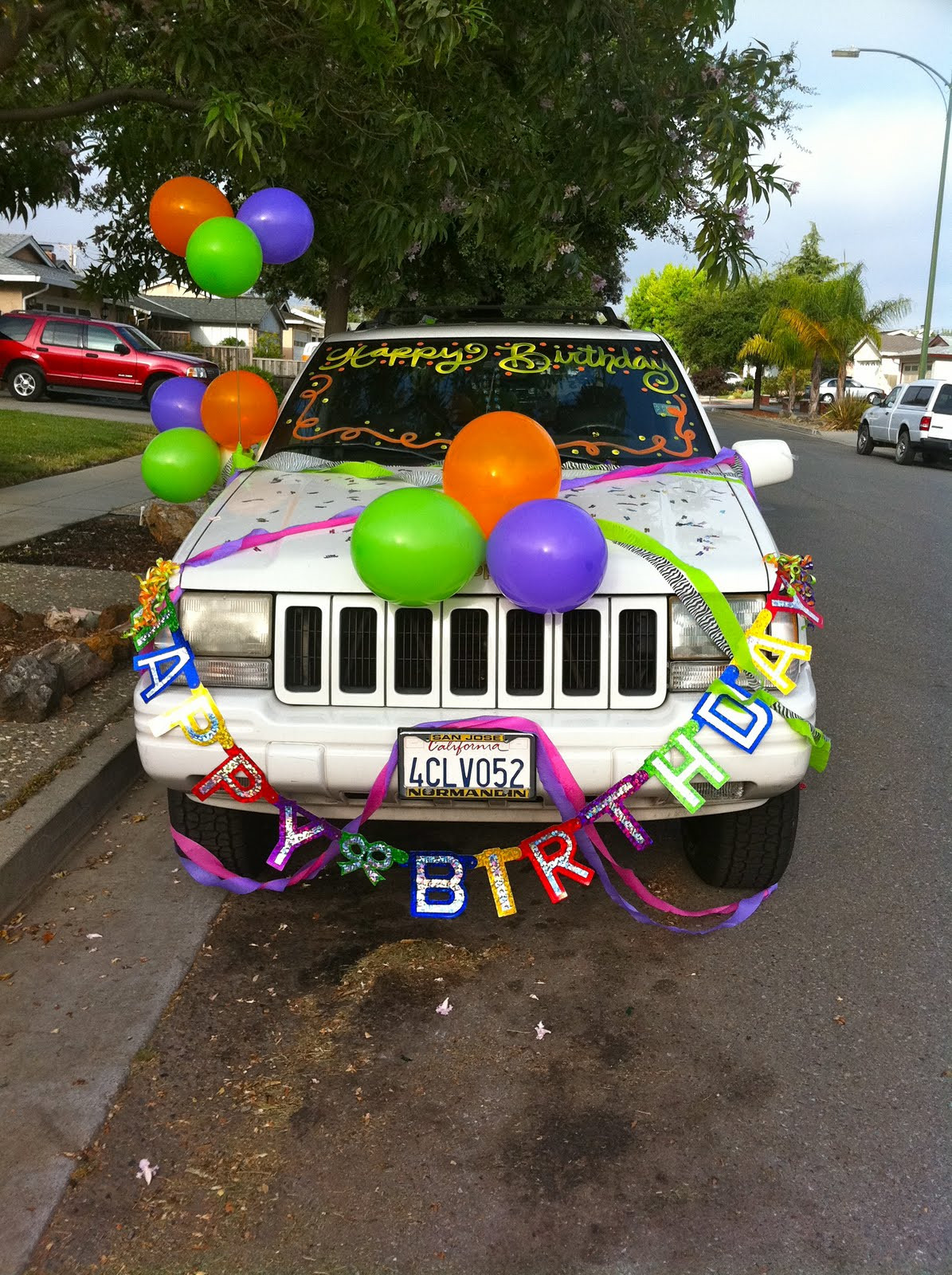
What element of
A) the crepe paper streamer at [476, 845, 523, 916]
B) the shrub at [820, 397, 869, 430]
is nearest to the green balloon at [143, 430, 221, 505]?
the crepe paper streamer at [476, 845, 523, 916]

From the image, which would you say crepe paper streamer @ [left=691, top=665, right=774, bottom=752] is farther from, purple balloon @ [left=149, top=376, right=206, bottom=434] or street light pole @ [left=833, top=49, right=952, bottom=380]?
street light pole @ [left=833, top=49, right=952, bottom=380]

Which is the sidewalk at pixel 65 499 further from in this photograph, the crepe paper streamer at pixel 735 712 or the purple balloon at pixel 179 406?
the crepe paper streamer at pixel 735 712

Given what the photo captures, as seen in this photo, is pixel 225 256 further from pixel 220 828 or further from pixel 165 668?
pixel 220 828

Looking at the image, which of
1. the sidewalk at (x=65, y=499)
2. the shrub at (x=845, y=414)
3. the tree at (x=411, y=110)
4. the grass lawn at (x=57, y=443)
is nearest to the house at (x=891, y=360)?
the shrub at (x=845, y=414)

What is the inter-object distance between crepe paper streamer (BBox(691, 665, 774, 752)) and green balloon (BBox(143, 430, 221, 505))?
7.65 ft

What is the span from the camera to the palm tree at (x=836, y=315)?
36.5m

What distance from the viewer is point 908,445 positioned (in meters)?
23.0

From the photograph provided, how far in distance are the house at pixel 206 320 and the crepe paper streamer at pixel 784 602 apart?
44.6 m

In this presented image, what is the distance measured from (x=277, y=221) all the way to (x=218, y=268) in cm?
39

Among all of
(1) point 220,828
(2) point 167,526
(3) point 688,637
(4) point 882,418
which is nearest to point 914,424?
(4) point 882,418

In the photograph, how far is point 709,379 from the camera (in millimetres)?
70188

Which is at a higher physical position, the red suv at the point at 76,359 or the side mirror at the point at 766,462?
the side mirror at the point at 766,462

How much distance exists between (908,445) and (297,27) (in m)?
20.3

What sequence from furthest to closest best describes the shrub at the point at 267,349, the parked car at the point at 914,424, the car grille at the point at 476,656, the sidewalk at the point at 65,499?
the shrub at the point at 267,349, the parked car at the point at 914,424, the sidewalk at the point at 65,499, the car grille at the point at 476,656
